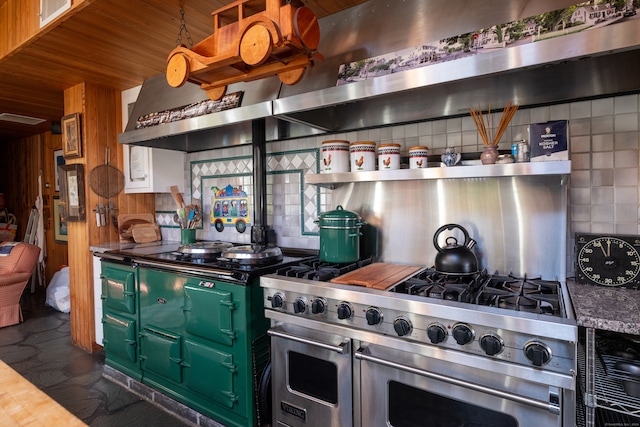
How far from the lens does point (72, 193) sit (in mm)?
3152

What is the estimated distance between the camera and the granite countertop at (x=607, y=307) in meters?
1.01

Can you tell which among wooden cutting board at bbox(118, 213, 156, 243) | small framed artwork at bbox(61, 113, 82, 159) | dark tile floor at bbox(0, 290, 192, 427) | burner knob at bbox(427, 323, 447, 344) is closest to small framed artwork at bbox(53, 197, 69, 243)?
dark tile floor at bbox(0, 290, 192, 427)

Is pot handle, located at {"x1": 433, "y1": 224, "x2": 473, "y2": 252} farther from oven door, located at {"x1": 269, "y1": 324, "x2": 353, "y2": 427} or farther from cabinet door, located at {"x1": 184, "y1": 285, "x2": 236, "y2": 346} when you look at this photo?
cabinet door, located at {"x1": 184, "y1": 285, "x2": 236, "y2": 346}

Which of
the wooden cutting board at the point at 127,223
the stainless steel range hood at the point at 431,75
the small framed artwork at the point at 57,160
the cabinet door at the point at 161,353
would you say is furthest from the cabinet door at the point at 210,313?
the small framed artwork at the point at 57,160

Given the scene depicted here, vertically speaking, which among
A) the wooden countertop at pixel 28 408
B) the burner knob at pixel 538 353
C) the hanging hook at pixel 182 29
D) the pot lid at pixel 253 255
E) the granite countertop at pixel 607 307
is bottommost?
the burner knob at pixel 538 353

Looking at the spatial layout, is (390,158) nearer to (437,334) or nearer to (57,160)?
(437,334)

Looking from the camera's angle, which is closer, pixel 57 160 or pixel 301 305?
pixel 301 305

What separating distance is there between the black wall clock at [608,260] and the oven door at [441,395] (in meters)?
0.60

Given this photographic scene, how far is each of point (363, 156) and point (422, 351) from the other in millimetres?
941

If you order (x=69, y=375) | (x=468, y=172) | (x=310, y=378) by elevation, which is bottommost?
(x=69, y=375)

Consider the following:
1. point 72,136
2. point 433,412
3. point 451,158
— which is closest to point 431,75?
point 451,158

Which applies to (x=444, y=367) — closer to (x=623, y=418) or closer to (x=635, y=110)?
(x=623, y=418)

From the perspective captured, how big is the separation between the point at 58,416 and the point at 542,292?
1541 millimetres

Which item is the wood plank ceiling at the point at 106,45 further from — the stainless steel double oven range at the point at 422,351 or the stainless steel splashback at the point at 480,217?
the stainless steel double oven range at the point at 422,351
